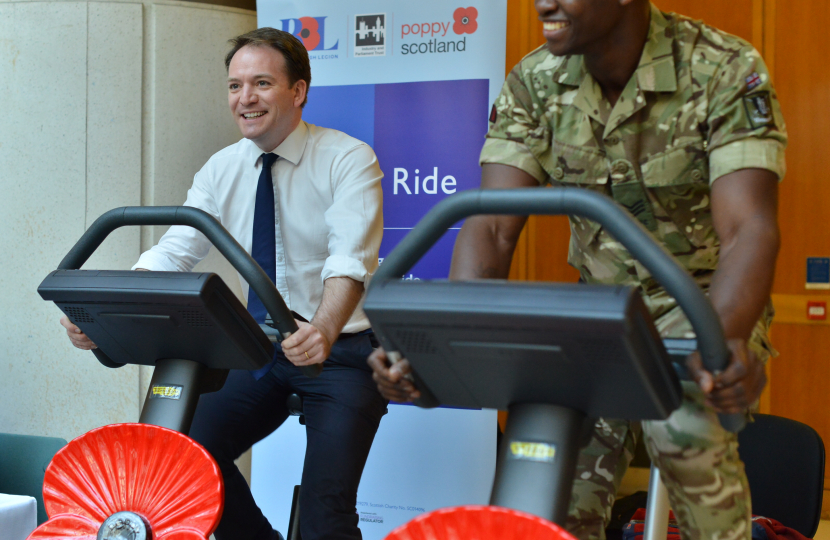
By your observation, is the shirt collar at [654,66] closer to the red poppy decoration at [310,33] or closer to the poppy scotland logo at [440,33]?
the poppy scotland logo at [440,33]

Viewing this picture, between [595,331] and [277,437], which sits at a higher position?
[595,331]

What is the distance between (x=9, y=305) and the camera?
11.0ft

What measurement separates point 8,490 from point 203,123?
5.28 feet

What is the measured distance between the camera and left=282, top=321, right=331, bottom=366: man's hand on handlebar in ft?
4.91

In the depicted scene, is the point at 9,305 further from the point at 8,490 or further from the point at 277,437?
the point at 277,437

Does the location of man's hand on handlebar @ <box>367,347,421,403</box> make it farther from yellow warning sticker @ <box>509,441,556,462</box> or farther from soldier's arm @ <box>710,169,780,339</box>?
soldier's arm @ <box>710,169,780,339</box>

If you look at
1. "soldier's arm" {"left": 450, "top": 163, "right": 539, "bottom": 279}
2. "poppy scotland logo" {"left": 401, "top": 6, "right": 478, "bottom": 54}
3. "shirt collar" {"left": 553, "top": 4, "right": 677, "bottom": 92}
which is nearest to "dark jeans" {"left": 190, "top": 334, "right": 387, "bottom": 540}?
"soldier's arm" {"left": 450, "top": 163, "right": 539, "bottom": 279}

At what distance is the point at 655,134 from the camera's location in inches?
57.1

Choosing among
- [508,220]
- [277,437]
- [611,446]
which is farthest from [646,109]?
[277,437]

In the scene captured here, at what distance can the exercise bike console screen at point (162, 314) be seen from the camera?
4.15 ft

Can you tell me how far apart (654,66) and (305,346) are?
2.72 ft

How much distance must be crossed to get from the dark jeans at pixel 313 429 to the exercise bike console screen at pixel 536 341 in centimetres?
112

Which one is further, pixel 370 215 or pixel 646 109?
pixel 370 215

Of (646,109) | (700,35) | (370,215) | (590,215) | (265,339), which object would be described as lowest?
(265,339)
